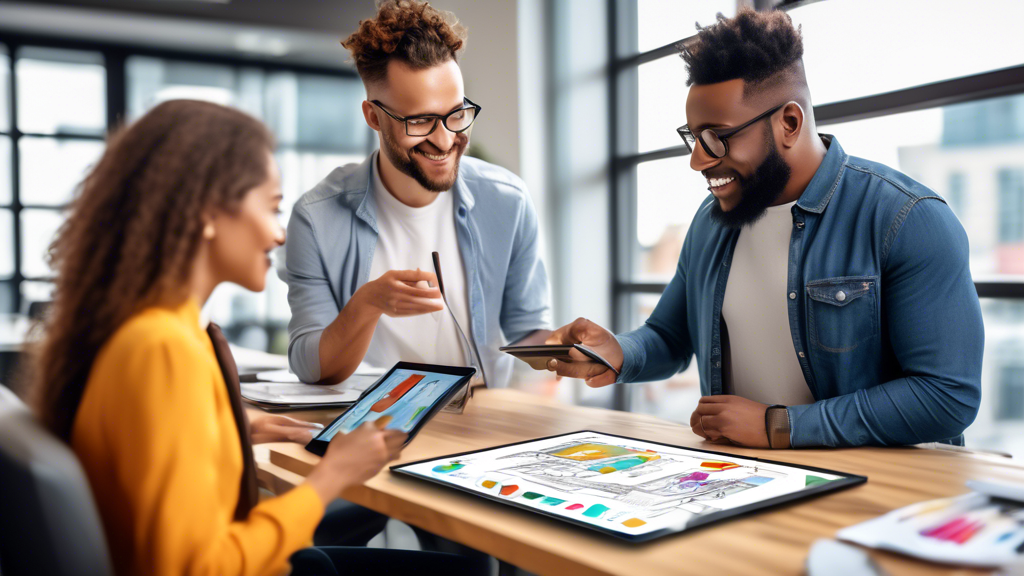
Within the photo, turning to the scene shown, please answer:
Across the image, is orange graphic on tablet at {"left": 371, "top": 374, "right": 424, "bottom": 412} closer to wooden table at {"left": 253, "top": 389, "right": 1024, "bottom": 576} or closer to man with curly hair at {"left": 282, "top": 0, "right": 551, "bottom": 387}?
wooden table at {"left": 253, "top": 389, "right": 1024, "bottom": 576}

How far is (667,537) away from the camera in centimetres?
88

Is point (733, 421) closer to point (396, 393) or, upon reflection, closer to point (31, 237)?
point (396, 393)

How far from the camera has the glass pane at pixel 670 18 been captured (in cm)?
418

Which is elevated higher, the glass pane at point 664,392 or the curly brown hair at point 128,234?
the curly brown hair at point 128,234

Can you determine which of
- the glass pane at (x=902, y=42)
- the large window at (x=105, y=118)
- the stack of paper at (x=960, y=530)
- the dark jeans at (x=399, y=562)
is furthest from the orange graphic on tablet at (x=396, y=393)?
the large window at (x=105, y=118)

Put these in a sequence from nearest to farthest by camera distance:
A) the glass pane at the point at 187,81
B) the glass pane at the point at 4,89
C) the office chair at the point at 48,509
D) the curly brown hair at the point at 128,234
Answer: the office chair at the point at 48,509 → the curly brown hair at the point at 128,234 → the glass pane at the point at 4,89 → the glass pane at the point at 187,81

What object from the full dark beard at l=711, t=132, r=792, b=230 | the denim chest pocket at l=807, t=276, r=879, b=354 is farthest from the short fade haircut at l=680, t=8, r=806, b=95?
the denim chest pocket at l=807, t=276, r=879, b=354

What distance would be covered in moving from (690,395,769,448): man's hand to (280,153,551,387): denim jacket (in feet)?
2.79

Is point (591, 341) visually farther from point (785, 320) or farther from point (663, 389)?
point (663, 389)

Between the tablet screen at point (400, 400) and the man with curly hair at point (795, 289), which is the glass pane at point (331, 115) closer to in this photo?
the man with curly hair at point (795, 289)

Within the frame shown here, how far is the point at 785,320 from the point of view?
5.53 ft

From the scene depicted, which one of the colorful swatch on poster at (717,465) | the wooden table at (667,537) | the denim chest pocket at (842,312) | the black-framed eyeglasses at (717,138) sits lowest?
the wooden table at (667,537)

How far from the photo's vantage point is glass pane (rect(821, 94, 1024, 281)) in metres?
3.02

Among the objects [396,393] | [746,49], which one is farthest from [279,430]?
[746,49]
